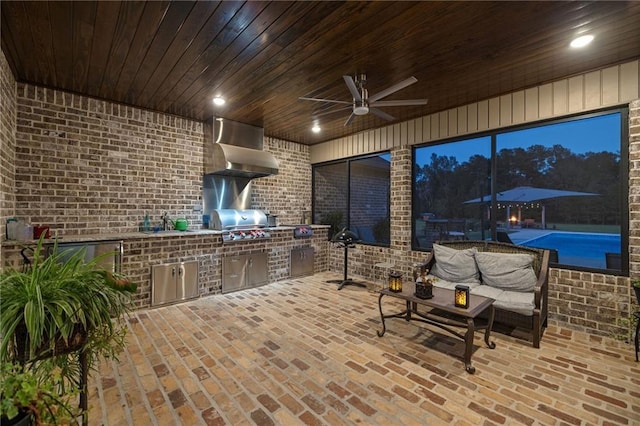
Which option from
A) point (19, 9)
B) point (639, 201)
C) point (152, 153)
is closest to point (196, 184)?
point (152, 153)

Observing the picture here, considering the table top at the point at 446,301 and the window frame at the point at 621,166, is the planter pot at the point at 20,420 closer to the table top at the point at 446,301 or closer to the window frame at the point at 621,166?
the table top at the point at 446,301

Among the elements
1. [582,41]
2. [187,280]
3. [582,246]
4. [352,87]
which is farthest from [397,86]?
[187,280]

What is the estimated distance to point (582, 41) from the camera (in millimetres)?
2684

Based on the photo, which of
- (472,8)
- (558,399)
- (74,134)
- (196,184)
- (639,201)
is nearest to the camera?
(558,399)

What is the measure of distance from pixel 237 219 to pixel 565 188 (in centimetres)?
485

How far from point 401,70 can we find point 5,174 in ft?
14.4

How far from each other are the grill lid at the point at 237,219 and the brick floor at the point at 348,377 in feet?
5.92

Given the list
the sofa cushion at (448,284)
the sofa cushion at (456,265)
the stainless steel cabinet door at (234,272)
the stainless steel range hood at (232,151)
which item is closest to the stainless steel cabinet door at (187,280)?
the stainless steel cabinet door at (234,272)

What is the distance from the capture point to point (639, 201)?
2979 mm

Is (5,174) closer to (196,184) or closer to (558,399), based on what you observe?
(196,184)

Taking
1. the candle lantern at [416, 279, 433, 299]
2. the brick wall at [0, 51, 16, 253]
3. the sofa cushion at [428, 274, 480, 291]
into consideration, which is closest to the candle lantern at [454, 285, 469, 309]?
the candle lantern at [416, 279, 433, 299]

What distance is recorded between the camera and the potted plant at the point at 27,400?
1.02 m

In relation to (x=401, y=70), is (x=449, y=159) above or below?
below

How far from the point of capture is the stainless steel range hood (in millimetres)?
4797
